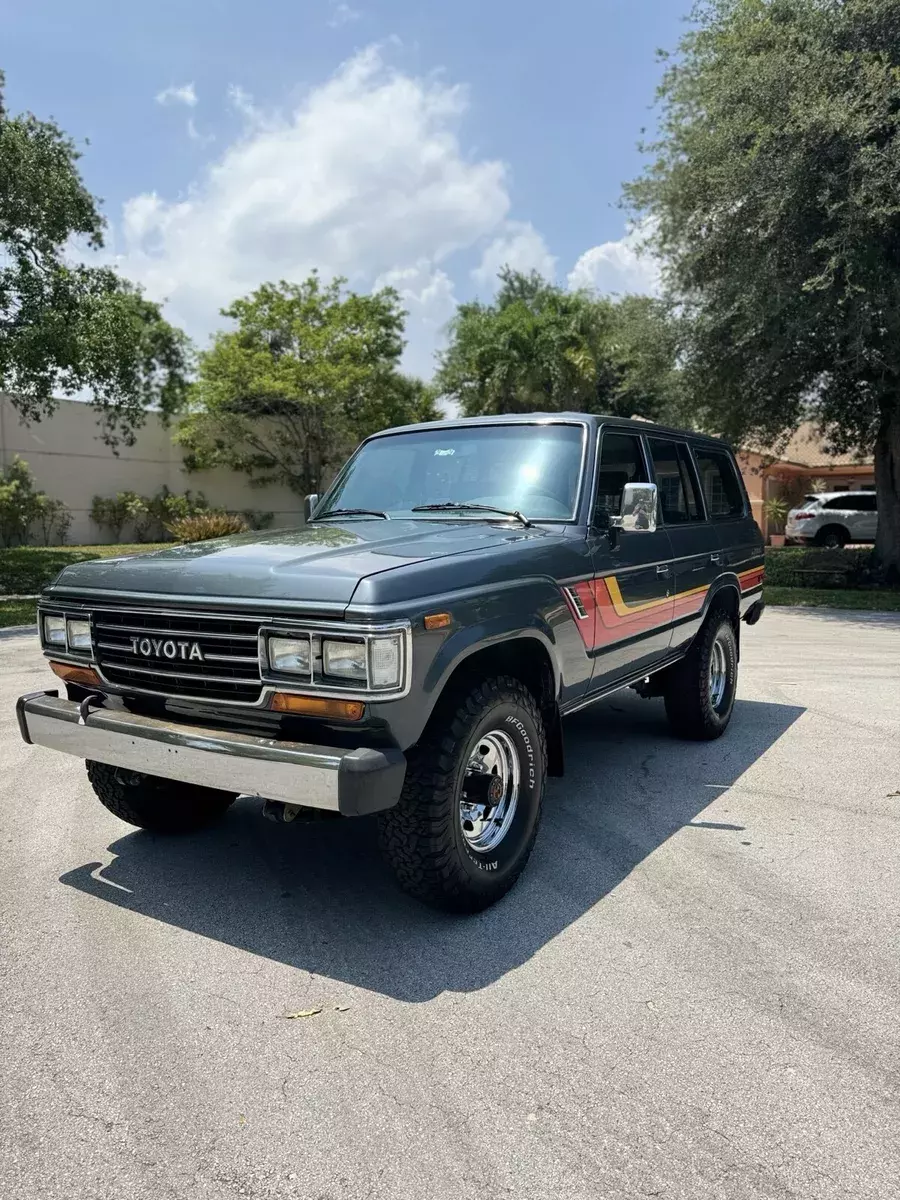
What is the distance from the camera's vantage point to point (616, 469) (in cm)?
488

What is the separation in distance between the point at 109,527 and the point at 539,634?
26750mm

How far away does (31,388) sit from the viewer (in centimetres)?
1595

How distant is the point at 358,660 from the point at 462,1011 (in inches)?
46.2

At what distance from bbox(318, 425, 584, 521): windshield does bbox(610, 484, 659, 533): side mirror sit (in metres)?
0.26

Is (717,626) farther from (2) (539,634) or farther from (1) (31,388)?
(1) (31,388)

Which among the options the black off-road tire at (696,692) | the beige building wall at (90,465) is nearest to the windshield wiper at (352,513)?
the black off-road tire at (696,692)

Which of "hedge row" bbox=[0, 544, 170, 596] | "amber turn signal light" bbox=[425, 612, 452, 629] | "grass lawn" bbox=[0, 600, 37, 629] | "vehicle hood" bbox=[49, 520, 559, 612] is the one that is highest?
"vehicle hood" bbox=[49, 520, 559, 612]

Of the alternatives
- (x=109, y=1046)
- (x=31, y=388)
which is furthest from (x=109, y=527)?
(x=109, y=1046)

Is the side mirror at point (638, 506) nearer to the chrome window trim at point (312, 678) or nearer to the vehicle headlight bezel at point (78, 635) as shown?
the chrome window trim at point (312, 678)

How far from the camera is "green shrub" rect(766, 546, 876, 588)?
17.7 m

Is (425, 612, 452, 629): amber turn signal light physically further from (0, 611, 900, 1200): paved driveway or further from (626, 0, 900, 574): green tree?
(626, 0, 900, 574): green tree

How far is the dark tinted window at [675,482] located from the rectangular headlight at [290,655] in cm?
296

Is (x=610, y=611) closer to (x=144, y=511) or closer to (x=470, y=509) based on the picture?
(x=470, y=509)

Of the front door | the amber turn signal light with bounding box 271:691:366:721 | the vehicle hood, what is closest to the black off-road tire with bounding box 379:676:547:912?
the amber turn signal light with bounding box 271:691:366:721
